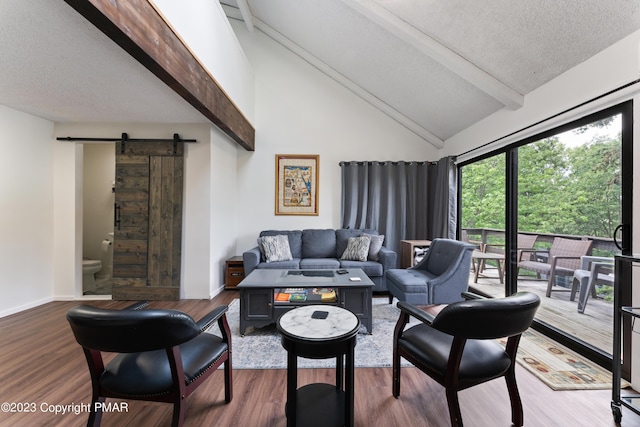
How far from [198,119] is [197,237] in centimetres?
148

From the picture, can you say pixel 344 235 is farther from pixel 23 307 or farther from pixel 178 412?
pixel 23 307

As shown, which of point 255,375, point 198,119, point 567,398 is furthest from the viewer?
point 198,119

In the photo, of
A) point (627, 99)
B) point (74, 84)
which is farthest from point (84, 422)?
point (627, 99)

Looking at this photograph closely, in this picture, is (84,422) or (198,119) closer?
(84,422)

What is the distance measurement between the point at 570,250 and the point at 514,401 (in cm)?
181

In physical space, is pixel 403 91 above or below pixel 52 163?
above

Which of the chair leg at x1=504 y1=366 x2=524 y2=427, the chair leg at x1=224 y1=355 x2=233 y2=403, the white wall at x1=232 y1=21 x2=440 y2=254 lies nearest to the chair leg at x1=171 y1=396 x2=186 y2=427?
the chair leg at x1=224 y1=355 x2=233 y2=403

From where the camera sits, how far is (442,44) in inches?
102

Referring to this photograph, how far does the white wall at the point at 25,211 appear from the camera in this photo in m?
2.84

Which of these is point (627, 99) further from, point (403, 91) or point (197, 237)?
point (197, 237)

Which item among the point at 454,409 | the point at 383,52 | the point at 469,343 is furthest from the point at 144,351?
the point at 383,52

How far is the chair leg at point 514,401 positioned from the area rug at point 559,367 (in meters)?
0.56

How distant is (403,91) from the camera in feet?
12.0

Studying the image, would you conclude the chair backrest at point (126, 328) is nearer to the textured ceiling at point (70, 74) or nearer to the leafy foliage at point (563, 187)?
the textured ceiling at point (70, 74)
